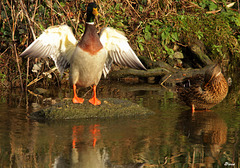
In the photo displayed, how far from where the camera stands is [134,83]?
8.34 meters

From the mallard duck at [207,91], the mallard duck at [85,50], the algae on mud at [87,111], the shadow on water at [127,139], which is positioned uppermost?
the mallard duck at [85,50]

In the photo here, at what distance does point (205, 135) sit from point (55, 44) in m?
2.39

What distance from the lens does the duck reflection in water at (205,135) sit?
346 centimetres

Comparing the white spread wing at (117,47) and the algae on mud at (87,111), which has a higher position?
the white spread wing at (117,47)

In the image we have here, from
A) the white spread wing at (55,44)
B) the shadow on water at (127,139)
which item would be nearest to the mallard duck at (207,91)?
the shadow on water at (127,139)

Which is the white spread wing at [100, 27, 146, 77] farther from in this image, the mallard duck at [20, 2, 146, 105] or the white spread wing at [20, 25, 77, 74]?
the white spread wing at [20, 25, 77, 74]

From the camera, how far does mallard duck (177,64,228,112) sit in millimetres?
5473

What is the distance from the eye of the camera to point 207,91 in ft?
18.1

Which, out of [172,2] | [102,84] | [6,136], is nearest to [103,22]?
[102,84]

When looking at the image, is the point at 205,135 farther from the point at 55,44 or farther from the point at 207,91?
the point at 55,44

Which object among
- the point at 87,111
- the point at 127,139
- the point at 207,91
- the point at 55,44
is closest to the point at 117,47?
the point at 55,44

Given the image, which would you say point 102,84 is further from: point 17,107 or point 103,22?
point 17,107

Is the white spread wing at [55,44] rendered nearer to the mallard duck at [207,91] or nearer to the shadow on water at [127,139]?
the shadow on water at [127,139]

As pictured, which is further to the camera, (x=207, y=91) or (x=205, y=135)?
(x=207, y=91)
